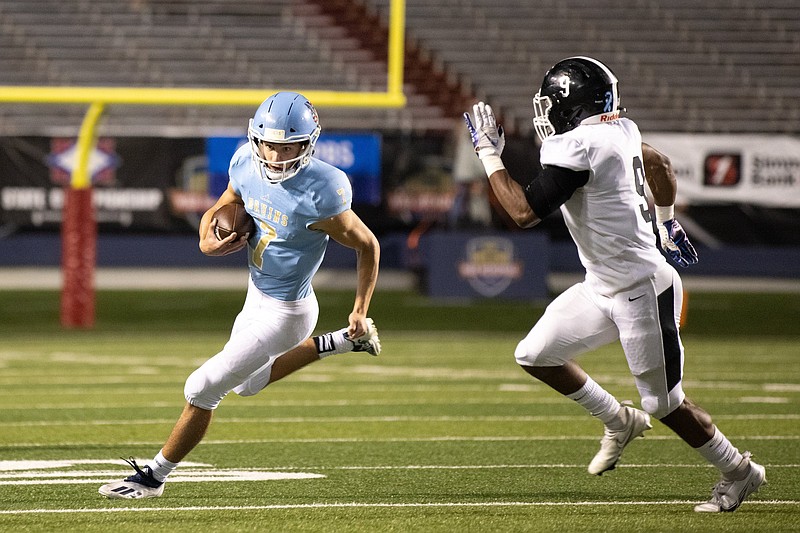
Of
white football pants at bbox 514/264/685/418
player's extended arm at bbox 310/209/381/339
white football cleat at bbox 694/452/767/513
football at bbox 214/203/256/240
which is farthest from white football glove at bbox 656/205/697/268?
football at bbox 214/203/256/240

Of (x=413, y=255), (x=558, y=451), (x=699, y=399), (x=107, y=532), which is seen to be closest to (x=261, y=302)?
(x=107, y=532)

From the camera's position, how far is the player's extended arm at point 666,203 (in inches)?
191

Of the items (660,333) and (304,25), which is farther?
(304,25)

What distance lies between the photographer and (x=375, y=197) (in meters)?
15.2

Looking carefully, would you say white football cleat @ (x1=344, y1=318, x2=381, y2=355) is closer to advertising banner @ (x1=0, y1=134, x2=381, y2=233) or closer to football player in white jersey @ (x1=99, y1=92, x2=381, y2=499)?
football player in white jersey @ (x1=99, y1=92, x2=381, y2=499)

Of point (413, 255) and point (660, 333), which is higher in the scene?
point (660, 333)

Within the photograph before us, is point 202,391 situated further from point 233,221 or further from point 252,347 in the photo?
point 233,221

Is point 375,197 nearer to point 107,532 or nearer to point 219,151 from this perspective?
point 219,151

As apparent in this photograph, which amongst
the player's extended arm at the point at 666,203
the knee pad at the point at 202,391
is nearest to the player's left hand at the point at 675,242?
the player's extended arm at the point at 666,203

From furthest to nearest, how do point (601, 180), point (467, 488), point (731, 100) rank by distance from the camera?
point (731, 100), point (467, 488), point (601, 180)

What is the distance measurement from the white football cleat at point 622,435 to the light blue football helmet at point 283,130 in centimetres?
150

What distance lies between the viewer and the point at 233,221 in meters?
4.53

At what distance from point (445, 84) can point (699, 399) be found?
1057 centimetres

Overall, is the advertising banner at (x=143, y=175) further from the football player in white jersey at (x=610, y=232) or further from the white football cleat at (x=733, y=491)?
the white football cleat at (x=733, y=491)
